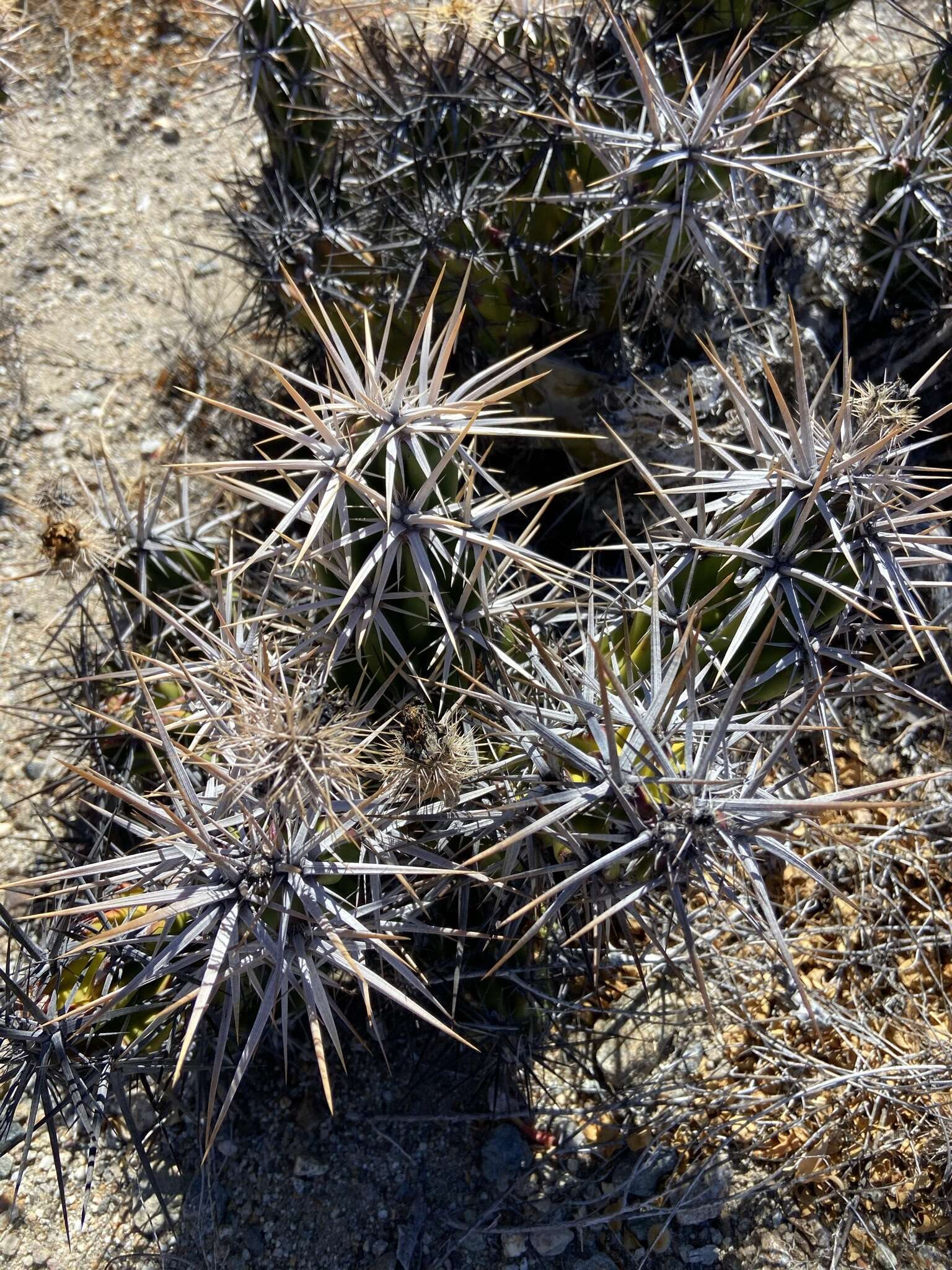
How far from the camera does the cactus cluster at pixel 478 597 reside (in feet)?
5.17

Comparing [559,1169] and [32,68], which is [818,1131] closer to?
[559,1169]

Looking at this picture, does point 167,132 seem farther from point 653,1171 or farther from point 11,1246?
point 653,1171

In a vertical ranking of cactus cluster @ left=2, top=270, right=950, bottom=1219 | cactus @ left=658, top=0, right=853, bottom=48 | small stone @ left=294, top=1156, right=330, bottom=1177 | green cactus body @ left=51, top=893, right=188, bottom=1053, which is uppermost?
cactus @ left=658, top=0, right=853, bottom=48

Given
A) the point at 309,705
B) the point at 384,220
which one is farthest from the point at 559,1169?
the point at 384,220

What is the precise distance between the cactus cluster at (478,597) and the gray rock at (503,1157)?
36 cm

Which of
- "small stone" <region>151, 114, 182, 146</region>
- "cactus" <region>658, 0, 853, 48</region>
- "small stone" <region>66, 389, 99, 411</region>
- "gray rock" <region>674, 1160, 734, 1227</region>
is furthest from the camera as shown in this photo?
"small stone" <region>151, 114, 182, 146</region>

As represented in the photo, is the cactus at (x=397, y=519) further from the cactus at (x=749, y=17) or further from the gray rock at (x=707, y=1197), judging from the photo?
the cactus at (x=749, y=17)

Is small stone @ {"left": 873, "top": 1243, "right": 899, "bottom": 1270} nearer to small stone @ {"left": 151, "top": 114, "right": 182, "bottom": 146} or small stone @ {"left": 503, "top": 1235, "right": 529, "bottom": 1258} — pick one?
small stone @ {"left": 503, "top": 1235, "right": 529, "bottom": 1258}

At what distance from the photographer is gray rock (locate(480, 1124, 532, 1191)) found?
2.24 m

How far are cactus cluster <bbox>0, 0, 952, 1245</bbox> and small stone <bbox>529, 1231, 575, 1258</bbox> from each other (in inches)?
20.4

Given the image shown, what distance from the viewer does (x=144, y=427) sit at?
351 cm

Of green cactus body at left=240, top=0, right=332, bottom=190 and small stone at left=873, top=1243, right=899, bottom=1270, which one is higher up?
green cactus body at left=240, top=0, right=332, bottom=190

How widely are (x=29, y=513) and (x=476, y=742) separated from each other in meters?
2.20

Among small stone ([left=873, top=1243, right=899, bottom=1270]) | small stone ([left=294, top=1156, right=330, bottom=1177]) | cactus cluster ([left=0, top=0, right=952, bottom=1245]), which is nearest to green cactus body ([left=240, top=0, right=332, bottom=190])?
cactus cluster ([left=0, top=0, right=952, bottom=1245])
